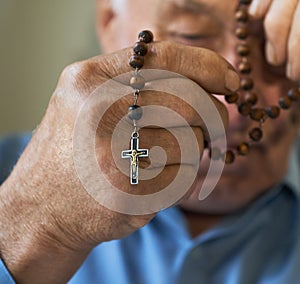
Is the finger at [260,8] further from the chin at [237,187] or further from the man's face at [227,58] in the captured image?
the chin at [237,187]

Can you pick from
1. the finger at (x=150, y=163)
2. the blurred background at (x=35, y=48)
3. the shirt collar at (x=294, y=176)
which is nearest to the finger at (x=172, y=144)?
the finger at (x=150, y=163)

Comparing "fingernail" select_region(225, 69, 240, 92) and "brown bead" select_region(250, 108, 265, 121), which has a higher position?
"fingernail" select_region(225, 69, 240, 92)

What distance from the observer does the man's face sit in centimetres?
93

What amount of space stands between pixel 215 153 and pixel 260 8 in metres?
0.26

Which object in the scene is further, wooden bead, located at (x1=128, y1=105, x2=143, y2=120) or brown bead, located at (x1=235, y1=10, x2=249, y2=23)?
brown bead, located at (x1=235, y1=10, x2=249, y2=23)

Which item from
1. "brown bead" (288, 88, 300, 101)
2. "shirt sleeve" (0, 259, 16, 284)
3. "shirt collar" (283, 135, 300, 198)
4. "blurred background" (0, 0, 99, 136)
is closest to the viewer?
"shirt sleeve" (0, 259, 16, 284)

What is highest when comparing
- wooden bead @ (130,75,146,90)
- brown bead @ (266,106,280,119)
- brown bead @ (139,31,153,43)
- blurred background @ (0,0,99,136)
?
blurred background @ (0,0,99,136)

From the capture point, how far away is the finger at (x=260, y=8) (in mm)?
907

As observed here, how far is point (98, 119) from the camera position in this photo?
685mm

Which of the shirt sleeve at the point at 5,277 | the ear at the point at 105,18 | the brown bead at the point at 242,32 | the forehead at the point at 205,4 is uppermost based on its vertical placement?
the ear at the point at 105,18

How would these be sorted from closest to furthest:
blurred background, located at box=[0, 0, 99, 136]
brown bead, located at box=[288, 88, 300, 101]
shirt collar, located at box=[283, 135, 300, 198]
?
brown bead, located at box=[288, 88, 300, 101], shirt collar, located at box=[283, 135, 300, 198], blurred background, located at box=[0, 0, 99, 136]

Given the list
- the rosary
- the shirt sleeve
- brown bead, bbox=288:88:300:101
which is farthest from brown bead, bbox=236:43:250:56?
the shirt sleeve

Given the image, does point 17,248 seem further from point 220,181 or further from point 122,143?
point 220,181

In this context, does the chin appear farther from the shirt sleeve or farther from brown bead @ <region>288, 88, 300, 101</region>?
the shirt sleeve
